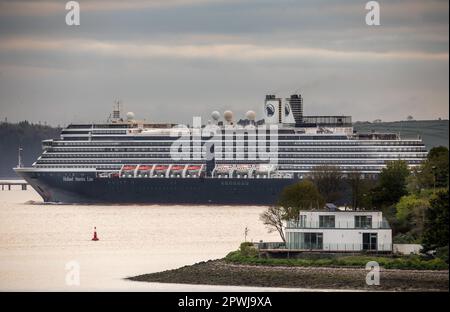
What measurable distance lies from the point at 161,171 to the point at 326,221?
6676 centimetres

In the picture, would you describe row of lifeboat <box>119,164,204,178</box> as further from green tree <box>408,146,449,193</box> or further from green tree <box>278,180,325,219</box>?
green tree <box>278,180,325,219</box>

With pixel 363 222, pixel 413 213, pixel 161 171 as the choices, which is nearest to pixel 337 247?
pixel 363 222

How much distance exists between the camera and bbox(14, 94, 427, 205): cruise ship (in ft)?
393

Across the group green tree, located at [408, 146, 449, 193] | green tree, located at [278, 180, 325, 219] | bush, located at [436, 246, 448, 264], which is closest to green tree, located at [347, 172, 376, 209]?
green tree, located at [408, 146, 449, 193]

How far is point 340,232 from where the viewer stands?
57000mm

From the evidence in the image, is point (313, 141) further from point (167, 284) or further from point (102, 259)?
point (167, 284)

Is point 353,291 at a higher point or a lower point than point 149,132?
lower

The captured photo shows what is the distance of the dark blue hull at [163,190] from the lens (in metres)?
119

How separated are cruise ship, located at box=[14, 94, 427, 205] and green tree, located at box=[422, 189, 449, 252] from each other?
63.8m

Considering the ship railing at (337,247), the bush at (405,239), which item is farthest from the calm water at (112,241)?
the bush at (405,239)

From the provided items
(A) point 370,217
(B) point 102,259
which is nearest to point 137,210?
(B) point 102,259

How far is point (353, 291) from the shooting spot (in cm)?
4944
